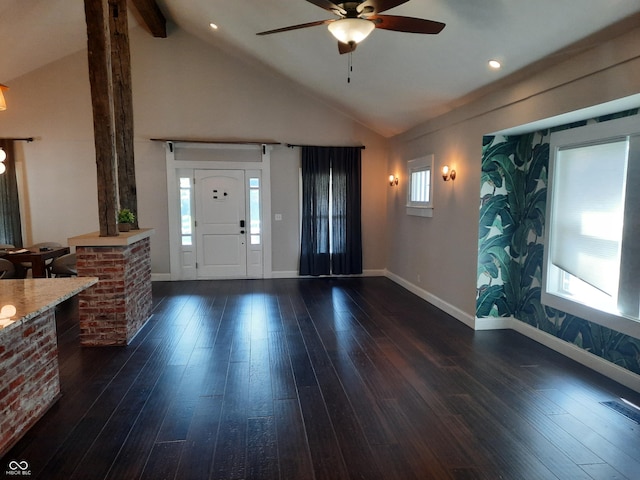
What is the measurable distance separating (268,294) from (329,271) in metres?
1.62

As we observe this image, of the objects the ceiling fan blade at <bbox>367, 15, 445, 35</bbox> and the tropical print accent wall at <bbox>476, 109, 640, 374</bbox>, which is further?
the tropical print accent wall at <bbox>476, 109, 640, 374</bbox>

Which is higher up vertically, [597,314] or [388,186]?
[388,186]

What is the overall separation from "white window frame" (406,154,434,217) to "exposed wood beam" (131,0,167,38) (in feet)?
15.0

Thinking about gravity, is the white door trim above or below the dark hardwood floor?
above

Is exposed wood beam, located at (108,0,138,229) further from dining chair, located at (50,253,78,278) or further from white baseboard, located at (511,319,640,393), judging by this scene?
white baseboard, located at (511,319,640,393)

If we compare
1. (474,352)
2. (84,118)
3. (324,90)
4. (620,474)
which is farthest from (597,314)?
(84,118)

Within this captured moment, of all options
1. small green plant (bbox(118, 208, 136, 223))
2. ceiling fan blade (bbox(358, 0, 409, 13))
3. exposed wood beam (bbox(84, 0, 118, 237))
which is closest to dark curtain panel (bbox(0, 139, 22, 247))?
small green plant (bbox(118, 208, 136, 223))

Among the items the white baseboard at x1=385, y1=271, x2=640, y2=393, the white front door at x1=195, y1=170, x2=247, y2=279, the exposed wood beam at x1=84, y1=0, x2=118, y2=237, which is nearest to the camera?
the white baseboard at x1=385, y1=271, x2=640, y2=393

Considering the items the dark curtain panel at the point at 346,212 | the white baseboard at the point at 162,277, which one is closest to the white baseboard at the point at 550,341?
the dark curtain panel at the point at 346,212

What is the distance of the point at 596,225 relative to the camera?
3.43 m

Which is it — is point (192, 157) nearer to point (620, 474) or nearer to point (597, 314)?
point (597, 314)

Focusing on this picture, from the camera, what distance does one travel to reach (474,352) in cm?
386

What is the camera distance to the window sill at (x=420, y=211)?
558 centimetres

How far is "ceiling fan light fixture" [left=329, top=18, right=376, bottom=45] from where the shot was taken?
2434 millimetres
